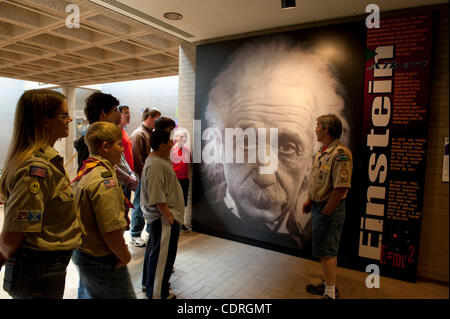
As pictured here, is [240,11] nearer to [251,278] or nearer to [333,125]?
[333,125]

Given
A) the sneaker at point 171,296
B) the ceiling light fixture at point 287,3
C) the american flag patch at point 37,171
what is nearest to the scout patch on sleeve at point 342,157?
the ceiling light fixture at point 287,3

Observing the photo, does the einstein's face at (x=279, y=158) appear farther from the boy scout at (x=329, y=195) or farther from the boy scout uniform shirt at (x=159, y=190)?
the boy scout uniform shirt at (x=159, y=190)

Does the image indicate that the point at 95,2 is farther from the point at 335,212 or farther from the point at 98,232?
the point at 335,212

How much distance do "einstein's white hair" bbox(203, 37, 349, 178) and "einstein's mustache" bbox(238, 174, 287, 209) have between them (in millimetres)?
502

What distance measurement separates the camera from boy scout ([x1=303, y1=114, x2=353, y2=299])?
7.85ft

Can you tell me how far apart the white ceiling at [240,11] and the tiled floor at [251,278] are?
286 cm

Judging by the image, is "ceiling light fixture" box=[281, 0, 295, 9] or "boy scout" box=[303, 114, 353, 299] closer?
"boy scout" box=[303, 114, 353, 299]

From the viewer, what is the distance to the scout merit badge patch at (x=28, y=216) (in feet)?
3.86

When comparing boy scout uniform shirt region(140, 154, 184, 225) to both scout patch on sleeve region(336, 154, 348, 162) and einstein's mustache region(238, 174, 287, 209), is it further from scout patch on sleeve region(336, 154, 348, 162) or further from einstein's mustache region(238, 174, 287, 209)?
einstein's mustache region(238, 174, 287, 209)

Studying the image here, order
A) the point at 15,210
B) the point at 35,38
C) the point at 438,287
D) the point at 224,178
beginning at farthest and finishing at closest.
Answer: the point at 35,38 → the point at 224,178 → the point at 438,287 → the point at 15,210

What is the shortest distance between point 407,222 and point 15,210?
3.35m

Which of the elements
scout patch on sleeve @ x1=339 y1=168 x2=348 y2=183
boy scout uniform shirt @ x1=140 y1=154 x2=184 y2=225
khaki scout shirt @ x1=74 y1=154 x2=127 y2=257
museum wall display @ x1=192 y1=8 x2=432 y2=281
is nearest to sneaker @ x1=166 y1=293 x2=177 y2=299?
boy scout uniform shirt @ x1=140 y1=154 x2=184 y2=225

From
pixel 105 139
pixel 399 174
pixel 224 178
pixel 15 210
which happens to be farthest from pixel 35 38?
pixel 399 174

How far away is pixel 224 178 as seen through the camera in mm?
4184
